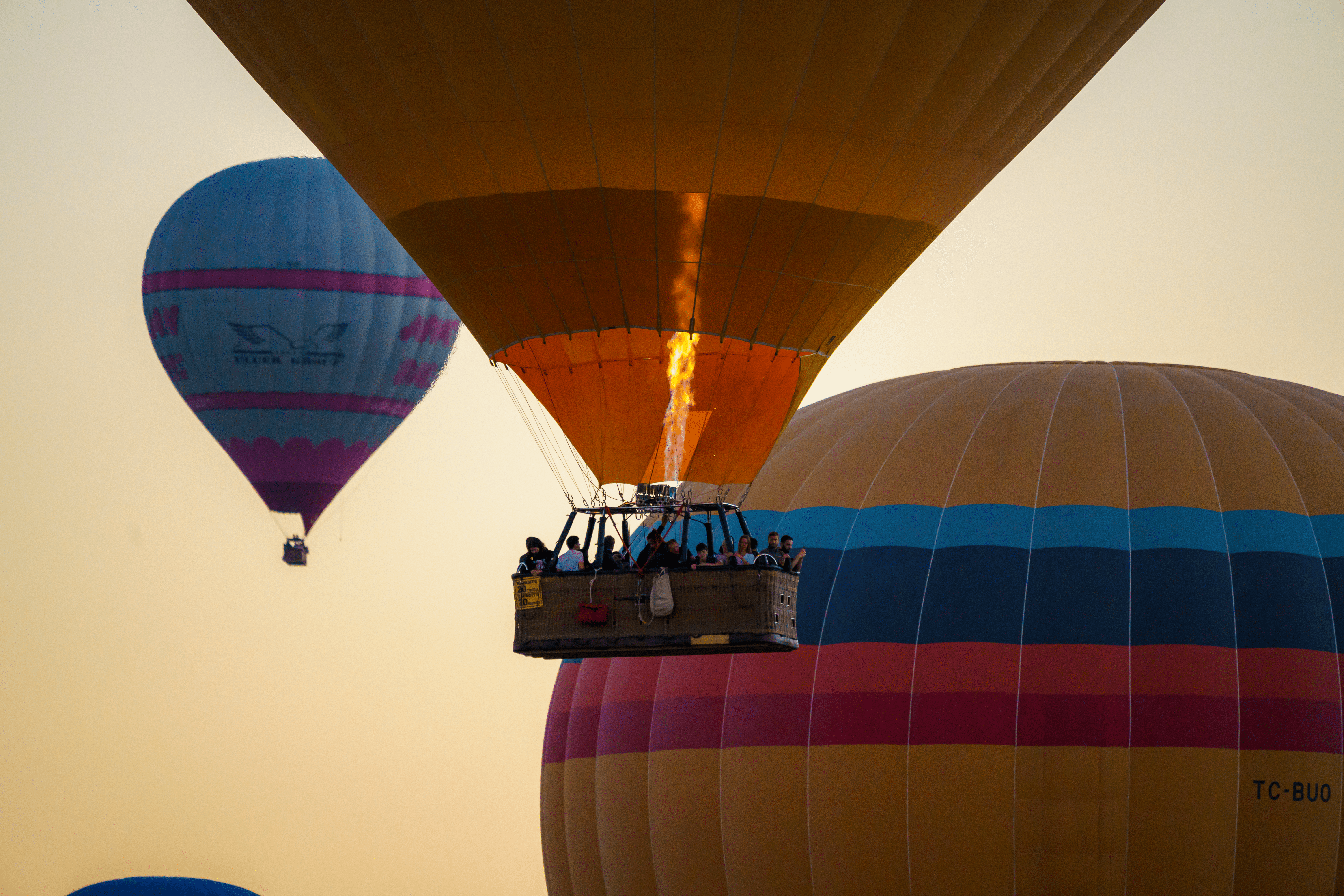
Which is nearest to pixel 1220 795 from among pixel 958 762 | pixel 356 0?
pixel 958 762

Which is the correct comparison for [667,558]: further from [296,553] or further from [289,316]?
[296,553]

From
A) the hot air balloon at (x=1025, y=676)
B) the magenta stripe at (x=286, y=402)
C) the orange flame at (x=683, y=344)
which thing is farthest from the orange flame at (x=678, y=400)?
the magenta stripe at (x=286, y=402)

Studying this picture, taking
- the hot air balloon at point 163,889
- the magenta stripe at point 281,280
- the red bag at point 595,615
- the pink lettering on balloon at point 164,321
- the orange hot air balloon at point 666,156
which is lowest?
the hot air balloon at point 163,889

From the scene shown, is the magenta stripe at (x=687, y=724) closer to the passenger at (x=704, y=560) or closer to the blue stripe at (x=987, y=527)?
the blue stripe at (x=987, y=527)

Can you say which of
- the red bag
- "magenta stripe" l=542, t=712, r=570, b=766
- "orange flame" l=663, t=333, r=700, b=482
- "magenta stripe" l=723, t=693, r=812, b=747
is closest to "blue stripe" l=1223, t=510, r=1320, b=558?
"magenta stripe" l=723, t=693, r=812, b=747

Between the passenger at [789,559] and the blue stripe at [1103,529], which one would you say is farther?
the blue stripe at [1103,529]

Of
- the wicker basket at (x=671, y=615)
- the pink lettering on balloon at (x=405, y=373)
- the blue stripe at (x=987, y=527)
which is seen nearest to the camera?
the wicker basket at (x=671, y=615)

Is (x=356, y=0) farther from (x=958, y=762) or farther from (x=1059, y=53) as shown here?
(x=958, y=762)

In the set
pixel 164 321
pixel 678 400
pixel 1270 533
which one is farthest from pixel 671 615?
pixel 164 321
